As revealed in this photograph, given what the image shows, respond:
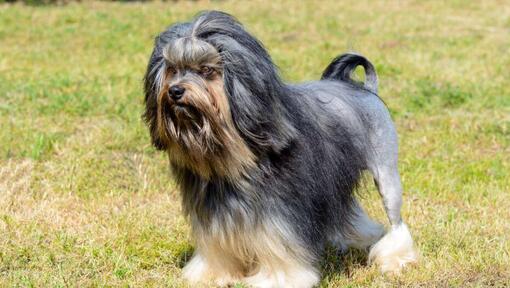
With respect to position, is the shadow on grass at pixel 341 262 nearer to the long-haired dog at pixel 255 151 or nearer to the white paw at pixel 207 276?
the long-haired dog at pixel 255 151

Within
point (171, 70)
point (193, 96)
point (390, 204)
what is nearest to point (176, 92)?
point (193, 96)

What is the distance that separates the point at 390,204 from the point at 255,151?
4.86 ft

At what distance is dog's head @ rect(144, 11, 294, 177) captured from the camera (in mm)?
4266

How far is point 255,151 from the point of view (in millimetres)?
4469

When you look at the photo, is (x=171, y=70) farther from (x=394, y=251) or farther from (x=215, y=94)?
(x=394, y=251)

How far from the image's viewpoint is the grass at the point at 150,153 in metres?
5.36

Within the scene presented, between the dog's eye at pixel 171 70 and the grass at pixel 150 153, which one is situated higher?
the dog's eye at pixel 171 70

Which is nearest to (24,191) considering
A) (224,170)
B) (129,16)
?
(224,170)

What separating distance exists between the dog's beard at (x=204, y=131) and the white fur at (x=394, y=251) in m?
1.46

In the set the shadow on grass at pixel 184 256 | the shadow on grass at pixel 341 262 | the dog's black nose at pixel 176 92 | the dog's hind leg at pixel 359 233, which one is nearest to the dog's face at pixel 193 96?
the dog's black nose at pixel 176 92

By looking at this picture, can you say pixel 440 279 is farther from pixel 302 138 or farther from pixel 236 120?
pixel 236 120

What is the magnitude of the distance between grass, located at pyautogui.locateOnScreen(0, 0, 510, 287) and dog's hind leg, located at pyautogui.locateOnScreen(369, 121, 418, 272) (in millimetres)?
126

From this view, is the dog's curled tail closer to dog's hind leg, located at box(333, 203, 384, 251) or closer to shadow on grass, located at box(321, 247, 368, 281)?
dog's hind leg, located at box(333, 203, 384, 251)

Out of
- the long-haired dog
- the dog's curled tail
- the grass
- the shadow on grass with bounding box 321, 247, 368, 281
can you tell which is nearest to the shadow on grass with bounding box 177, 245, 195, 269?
the grass
